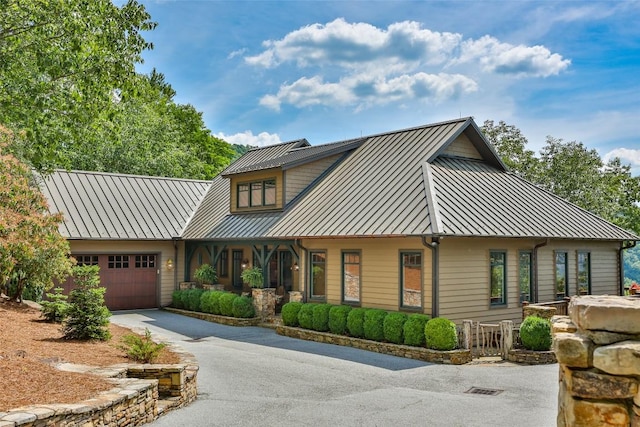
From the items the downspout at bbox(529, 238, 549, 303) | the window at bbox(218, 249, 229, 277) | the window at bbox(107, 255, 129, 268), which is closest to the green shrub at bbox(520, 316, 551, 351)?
the downspout at bbox(529, 238, 549, 303)

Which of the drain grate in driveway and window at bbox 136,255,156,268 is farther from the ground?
window at bbox 136,255,156,268

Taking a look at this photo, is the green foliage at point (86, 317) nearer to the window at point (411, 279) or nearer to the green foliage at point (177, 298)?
the window at point (411, 279)

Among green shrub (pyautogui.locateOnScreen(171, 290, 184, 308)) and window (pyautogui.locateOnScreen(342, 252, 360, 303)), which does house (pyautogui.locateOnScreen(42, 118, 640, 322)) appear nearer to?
window (pyautogui.locateOnScreen(342, 252, 360, 303))

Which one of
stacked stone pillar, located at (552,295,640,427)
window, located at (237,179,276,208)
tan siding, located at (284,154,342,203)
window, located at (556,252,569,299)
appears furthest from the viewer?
window, located at (237,179,276,208)

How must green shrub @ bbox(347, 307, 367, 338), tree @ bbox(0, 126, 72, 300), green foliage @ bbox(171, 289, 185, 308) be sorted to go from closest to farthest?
tree @ bbox(0, 126, 72, 300) < green shrub @ bbox(347, 307, 367, 338) < green foliage @ bbox(171, 289, 185, 308)

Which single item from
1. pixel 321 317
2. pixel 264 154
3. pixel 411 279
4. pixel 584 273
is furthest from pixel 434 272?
pixel 264 154

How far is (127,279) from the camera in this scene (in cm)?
2322

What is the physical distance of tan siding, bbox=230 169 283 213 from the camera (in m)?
21.0

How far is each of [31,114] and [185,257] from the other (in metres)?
11.9

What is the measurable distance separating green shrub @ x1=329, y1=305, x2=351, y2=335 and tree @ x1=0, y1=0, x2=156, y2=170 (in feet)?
27.3

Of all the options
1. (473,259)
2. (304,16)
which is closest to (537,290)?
(473,259)

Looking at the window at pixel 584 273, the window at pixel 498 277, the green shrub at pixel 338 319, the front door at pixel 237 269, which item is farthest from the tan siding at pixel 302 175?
the window at pixel 584 273

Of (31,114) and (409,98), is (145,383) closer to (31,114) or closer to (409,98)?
(31,114)

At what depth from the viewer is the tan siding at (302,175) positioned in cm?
2098
